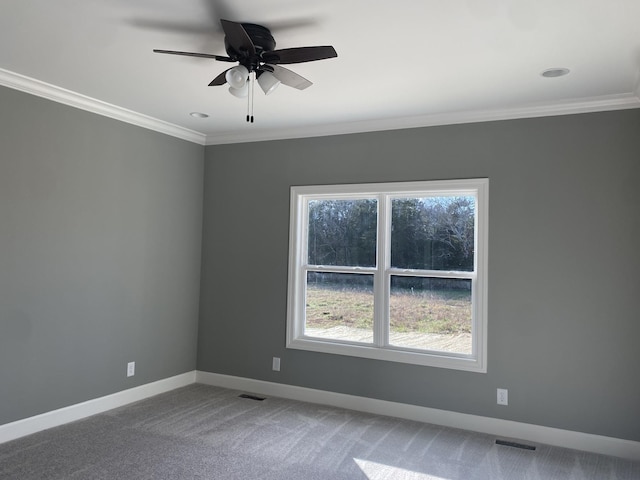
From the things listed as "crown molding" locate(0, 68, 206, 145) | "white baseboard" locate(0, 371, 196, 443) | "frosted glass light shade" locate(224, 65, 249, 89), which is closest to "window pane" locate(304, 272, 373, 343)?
"white baseboard" locate(0, 371, 196, 443)

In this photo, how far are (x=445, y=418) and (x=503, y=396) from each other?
0.52 meters

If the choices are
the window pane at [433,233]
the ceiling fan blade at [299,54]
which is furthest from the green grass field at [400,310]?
the ceiling fan blade at [299,54]

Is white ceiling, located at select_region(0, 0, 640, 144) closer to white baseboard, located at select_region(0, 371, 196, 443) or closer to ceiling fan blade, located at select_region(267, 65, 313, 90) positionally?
ceiling fan blade, located at select_region(267, 65, 313, 90)

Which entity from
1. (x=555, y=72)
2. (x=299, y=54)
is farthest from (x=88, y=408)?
(x=555, y=72)

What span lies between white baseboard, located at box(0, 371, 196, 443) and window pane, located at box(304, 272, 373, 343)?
4.82 ft

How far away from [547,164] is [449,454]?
232 centimetres

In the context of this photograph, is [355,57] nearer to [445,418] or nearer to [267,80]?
[267,80]

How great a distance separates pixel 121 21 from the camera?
102 inches

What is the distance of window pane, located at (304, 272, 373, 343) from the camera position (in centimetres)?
452

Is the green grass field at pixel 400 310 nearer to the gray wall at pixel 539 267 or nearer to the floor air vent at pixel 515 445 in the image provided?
the gray wall at pixel 539 267

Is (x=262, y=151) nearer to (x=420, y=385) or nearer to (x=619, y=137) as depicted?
(x=420, y=385)

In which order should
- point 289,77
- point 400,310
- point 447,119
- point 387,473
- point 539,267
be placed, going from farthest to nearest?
point 400,310 < point 447,119 < point 539,267 < point 387,473 < point 289,77

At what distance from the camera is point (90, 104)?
13.1 feet

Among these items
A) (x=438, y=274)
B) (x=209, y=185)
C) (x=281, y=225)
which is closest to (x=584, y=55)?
(x=438, y=274)
